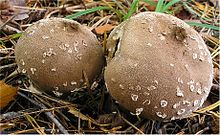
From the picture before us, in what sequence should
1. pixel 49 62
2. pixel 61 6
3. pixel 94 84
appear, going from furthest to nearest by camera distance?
pixel 61 6, pixel 94 84, pixel 49 62

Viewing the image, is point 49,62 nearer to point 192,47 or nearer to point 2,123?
point 2,123

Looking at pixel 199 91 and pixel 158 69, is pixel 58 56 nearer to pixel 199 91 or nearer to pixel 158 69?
pixel 158 69

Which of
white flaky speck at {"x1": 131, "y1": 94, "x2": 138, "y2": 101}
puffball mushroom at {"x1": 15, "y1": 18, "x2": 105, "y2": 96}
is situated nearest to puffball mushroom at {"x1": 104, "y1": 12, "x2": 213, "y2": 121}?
white flaky speck at {"x1": 131, "y1": 94, "x2": 138, "y2": 101}

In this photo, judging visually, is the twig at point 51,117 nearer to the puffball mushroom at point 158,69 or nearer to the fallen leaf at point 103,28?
the puffball mushroom at point 158,69

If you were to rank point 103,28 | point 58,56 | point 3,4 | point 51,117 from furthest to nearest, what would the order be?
point 3,4
point 103,28
point 51,117
point 58,56

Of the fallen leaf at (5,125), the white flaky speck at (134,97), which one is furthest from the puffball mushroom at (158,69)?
the fallen leaf at (5,125)

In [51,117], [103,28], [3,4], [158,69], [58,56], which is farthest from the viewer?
[3,4]

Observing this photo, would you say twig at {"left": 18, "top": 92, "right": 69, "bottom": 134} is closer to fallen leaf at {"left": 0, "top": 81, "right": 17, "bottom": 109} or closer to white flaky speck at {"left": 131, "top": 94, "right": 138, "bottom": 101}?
fallen leaf at {"left": 0, "top": 81, "right": 17, "bottom": 109}

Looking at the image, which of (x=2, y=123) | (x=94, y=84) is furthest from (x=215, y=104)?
(x=2, y=123)

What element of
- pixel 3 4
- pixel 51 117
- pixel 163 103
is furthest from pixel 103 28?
pixel 163 103
